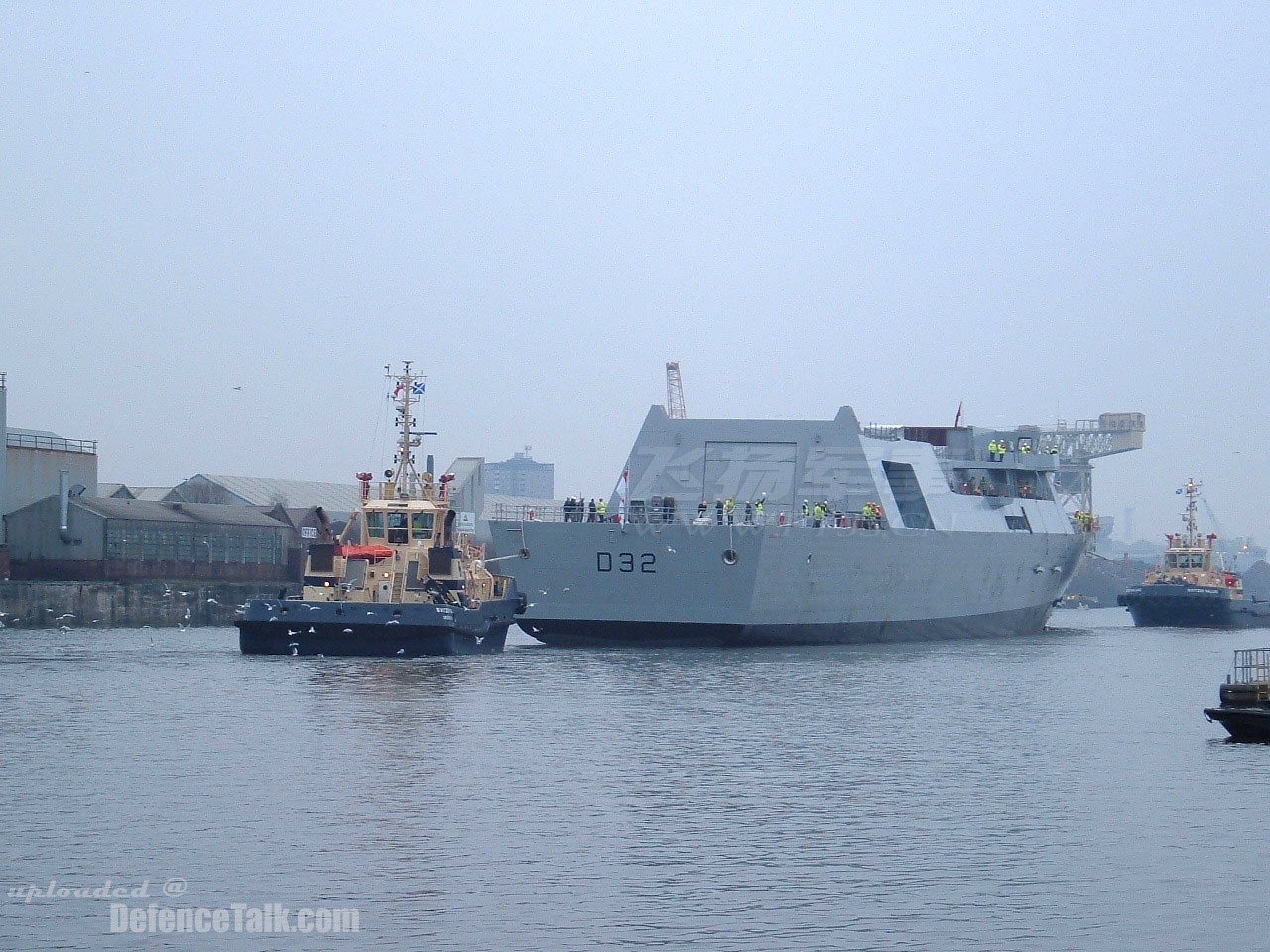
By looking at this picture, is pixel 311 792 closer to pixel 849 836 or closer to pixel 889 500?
pixel 849 836

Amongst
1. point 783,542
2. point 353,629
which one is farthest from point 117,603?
point 783,542

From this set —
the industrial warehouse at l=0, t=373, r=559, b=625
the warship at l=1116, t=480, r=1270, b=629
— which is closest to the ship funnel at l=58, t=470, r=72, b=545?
the industrial warehouse at l=0, t=373, r=559, b=625

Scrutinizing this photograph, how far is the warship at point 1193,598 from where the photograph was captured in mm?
71938

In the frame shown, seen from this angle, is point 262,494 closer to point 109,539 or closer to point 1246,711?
point 109,539

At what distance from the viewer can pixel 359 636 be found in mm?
36969

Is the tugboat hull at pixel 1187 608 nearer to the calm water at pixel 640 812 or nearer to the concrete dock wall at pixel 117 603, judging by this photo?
the concrete dock wall at pixel 117 603

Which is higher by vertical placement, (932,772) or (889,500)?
(889,500)

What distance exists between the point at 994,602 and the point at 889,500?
29.3 ft

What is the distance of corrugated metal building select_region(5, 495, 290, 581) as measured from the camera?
62.3 m

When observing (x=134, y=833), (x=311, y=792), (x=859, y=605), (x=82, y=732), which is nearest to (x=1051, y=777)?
(x=311, y=792)

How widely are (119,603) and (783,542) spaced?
29.3 meters

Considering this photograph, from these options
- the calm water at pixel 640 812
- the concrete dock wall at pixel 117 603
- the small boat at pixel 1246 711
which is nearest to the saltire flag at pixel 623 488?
the calm water at pixel 640 812

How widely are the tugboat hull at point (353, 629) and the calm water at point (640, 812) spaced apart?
465cm

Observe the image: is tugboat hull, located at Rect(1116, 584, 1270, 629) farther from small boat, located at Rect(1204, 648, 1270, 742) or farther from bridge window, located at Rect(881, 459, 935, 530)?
small boat, located at Rect(1204, 648, 1270, 742)
